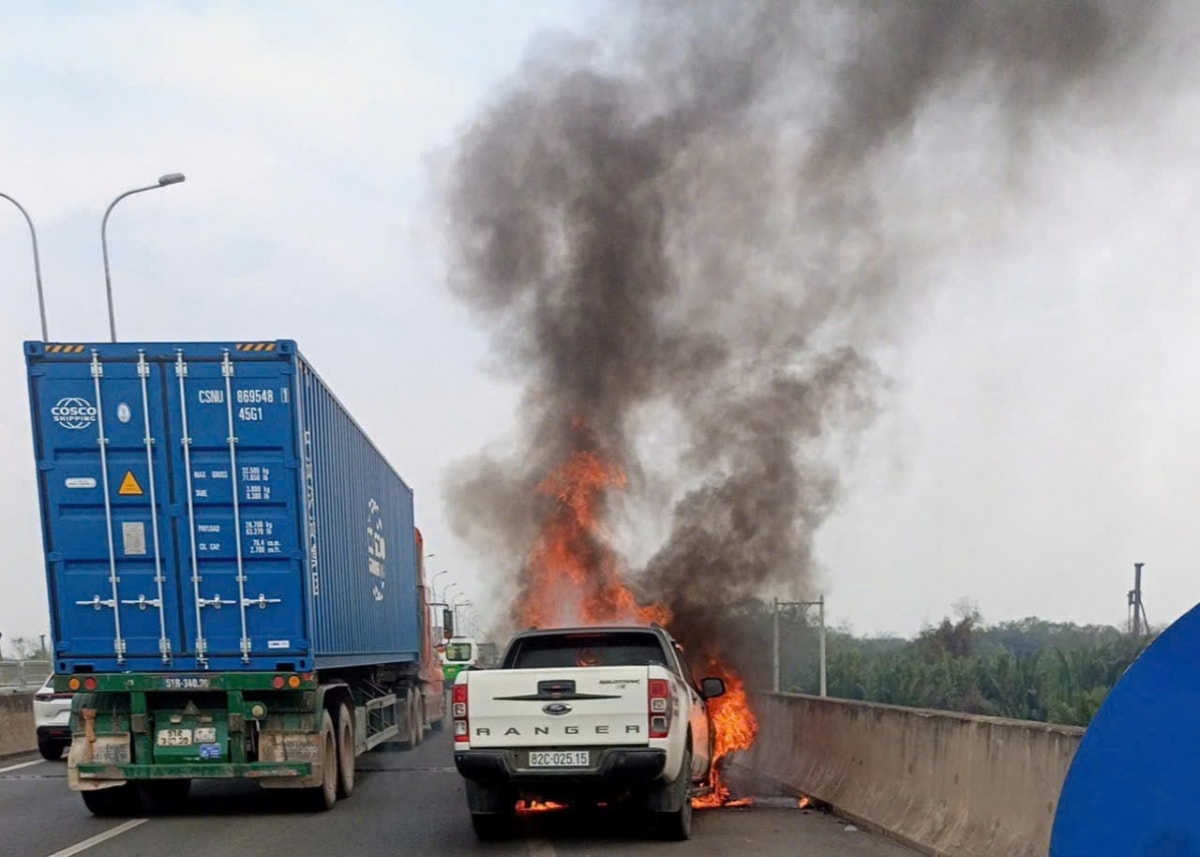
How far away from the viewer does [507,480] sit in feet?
74.3

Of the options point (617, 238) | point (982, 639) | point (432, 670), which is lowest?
point (982, 639)

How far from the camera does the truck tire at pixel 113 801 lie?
1116cm

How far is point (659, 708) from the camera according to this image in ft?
29.6

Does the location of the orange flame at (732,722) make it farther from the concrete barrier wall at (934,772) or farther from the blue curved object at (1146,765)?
the blue curved object at (1146,765)

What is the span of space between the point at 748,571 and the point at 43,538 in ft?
38.2

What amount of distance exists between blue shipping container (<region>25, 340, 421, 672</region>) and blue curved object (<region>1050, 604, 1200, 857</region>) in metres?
9.30

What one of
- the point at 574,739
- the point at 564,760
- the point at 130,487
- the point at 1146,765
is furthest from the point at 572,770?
the point at 1146,765

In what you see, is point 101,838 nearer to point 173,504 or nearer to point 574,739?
point 173,504

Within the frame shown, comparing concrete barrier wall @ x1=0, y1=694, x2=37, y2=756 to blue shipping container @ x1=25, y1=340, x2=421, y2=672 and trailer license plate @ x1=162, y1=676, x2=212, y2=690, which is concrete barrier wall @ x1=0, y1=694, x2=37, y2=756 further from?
trailer license plate @ x1=162, y1=676, x2=212, y2=690

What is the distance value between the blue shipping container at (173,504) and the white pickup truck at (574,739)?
2.39 m

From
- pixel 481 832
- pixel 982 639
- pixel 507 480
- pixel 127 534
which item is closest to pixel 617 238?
pixel 507 480

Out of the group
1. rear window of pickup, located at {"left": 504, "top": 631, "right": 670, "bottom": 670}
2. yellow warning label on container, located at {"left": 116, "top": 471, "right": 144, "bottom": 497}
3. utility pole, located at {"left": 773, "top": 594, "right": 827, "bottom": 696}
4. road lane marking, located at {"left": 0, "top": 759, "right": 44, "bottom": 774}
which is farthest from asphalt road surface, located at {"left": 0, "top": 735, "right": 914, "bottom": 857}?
road lane marking, located at {"left": 0, "top": 759, "right": 44, "bottom": 774}

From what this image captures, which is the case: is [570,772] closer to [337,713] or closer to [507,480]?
[337,713]

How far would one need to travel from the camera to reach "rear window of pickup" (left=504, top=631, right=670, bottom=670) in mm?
10477
